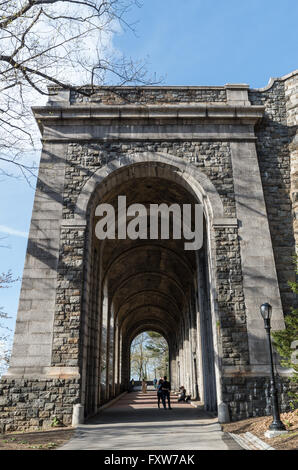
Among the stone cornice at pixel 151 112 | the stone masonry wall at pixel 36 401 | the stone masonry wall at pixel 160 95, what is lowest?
the stone masonry wall at pixel 36 401

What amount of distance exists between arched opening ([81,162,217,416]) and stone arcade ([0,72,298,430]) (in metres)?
0.09

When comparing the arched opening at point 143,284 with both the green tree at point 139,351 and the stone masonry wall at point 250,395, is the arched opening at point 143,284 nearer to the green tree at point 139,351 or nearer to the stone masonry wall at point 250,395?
the stone masonry wall at point 250,395

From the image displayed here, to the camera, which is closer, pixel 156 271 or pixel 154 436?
pixel 154 436

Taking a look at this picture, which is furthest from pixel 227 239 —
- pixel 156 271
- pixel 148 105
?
pixel 156 271

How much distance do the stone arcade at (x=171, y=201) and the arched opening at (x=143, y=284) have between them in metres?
0.09

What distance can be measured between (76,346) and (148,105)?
8358mm

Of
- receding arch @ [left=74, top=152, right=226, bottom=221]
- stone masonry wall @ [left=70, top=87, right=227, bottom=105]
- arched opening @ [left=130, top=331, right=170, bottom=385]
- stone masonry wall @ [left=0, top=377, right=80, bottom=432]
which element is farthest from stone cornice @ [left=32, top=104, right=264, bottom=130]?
arched opening @ [left=130, top=331, right=170, bottom=385]

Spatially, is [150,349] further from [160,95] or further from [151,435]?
[151,435]

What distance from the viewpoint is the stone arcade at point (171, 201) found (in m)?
10.5

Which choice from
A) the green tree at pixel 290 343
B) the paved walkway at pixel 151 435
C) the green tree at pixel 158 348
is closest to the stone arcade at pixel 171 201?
the paved walkway at pixel 151 435

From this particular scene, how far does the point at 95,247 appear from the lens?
45.9ft

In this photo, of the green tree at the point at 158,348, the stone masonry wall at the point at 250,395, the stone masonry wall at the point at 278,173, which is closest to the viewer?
the stone masonry wall at the point at 250,395

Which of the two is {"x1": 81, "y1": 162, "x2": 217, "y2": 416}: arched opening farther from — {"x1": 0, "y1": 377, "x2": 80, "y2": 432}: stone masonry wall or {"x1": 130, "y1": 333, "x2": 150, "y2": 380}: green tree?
{"x1": 130, "y1": 333, "x2": 150, "y2": 380}: green tree

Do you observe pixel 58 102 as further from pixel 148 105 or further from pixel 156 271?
pixel 156 271
